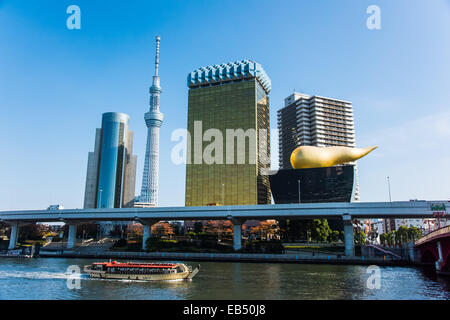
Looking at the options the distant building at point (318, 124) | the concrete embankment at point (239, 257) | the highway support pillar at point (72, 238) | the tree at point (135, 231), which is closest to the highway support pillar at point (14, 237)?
A: the highway support pillar at point (72, 238)

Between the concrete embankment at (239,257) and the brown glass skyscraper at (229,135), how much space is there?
6206cm

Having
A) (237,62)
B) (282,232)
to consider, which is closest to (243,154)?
(237,62)

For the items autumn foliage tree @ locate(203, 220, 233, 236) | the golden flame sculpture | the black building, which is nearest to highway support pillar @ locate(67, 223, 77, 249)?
autumn foliage tree @ locate(203, 220, 233, 236)

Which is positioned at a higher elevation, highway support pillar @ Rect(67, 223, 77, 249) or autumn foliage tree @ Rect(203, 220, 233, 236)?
autumn foliage tree @ Rect(203, 220, 233, 236)

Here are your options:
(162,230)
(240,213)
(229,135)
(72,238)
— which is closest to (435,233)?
(240,213)

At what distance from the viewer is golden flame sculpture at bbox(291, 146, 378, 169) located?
91.1 meters

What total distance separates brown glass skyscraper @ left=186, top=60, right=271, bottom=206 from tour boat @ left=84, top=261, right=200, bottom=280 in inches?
3653

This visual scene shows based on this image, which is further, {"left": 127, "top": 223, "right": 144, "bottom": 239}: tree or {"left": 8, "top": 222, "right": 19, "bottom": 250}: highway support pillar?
{"left": 127, "top": 223, "right": 144, "bottom": 239}: tree

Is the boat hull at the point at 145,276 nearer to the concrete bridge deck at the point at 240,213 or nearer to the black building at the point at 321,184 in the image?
the concrete bridge deck at the point at 240,213

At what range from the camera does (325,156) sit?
94.2 metres

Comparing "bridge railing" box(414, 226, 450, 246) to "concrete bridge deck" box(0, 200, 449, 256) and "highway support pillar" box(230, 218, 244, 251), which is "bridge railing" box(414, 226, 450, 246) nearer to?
"concrete bridge deck" box(0, 200, 449, 256)

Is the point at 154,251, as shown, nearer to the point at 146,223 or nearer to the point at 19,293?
the point at 146,223

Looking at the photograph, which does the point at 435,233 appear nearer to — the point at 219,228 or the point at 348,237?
the point at 348,237

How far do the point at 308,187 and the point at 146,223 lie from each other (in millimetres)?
44611
